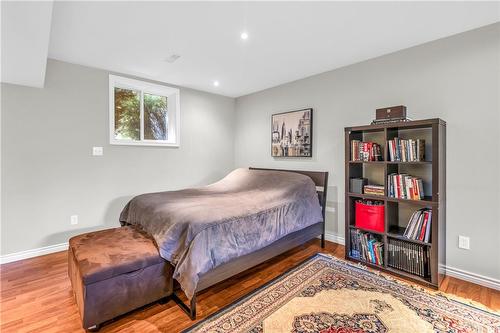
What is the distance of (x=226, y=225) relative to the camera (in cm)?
200

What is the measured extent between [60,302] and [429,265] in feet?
10.4

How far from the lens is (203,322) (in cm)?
175

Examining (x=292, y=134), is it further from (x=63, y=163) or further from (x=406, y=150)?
(x=63, y=163)

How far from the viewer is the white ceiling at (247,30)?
197 centimetres

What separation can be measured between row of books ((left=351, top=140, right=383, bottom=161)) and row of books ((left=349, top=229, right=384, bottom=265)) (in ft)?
2.67

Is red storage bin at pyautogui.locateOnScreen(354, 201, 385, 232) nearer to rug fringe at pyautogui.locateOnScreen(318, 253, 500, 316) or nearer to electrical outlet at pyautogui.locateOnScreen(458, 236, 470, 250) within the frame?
rug fringe at pyautogui.locateOnScreen(318, 253, 500, 316)

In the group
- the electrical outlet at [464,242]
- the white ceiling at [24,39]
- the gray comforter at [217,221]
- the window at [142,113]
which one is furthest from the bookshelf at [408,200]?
the white ceiling at [24,39]

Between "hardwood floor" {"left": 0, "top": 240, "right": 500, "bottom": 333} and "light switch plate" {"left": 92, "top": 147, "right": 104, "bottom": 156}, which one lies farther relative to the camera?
"light switch plate" {"left": 92, "top": 147, "right": 104, "bottom": 156}

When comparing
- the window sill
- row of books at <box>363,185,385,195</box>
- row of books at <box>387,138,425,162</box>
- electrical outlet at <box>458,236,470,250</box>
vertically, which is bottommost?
electrical outlet at <box>458,236,470,250</box>

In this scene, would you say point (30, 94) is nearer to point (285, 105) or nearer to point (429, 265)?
point (285, 105)

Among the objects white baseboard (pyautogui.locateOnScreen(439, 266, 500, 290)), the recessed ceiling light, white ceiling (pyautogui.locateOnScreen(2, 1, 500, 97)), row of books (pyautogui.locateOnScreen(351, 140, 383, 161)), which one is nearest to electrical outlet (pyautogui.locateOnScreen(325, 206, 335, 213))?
row of books (pyautogui.locateOnScreen(351, 140, 383, 161))

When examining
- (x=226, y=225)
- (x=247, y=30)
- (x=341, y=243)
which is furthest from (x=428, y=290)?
(x=247, y=30)

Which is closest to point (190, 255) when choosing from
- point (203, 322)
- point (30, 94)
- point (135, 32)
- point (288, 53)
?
point (203, 322)

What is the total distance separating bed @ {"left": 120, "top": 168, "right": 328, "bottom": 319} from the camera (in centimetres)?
182
